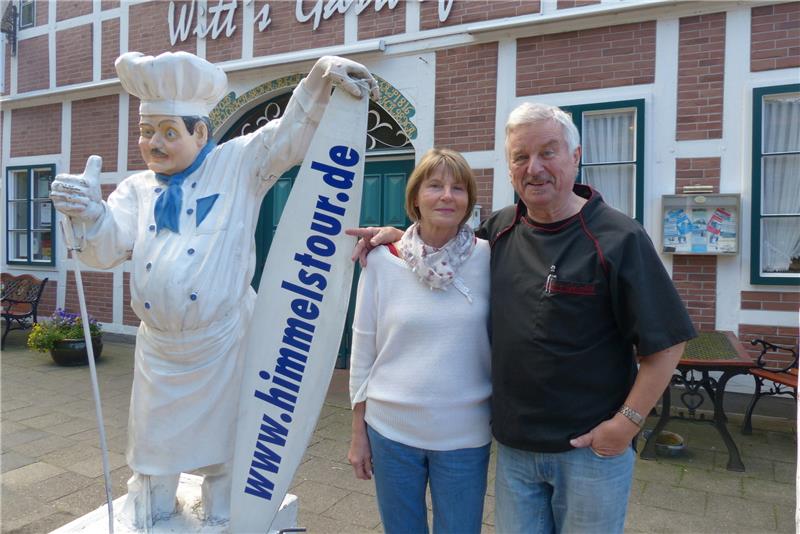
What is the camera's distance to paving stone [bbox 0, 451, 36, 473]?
12.9ft

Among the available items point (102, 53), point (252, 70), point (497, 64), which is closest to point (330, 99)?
point (497, 64)

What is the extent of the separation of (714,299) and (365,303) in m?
4.24

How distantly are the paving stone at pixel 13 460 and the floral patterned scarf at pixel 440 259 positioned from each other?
352 centimetres

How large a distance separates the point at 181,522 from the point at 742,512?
295 centimetres

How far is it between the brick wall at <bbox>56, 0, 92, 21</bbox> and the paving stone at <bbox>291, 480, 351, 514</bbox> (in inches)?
299

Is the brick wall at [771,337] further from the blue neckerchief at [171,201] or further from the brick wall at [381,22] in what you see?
the blue neckerchief at [171,201]

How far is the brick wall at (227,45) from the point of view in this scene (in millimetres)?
7113

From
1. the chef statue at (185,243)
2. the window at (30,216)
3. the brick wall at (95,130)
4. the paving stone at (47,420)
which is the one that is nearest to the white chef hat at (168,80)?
the chef statue at (185,243)

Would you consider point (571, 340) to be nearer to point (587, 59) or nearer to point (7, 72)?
point (587, 59)

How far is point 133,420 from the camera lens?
225 centimetres

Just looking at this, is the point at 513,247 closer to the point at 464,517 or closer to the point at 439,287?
the point at 439,287

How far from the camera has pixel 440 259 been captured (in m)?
1.80

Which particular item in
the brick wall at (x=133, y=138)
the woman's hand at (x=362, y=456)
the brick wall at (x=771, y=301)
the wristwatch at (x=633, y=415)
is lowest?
the woman's hand at (x=362, y=456)

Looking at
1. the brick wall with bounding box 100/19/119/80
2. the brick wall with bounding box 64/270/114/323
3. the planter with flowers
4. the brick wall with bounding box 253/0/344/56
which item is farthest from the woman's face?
the brick wall with bounding box 100/19/119/80
